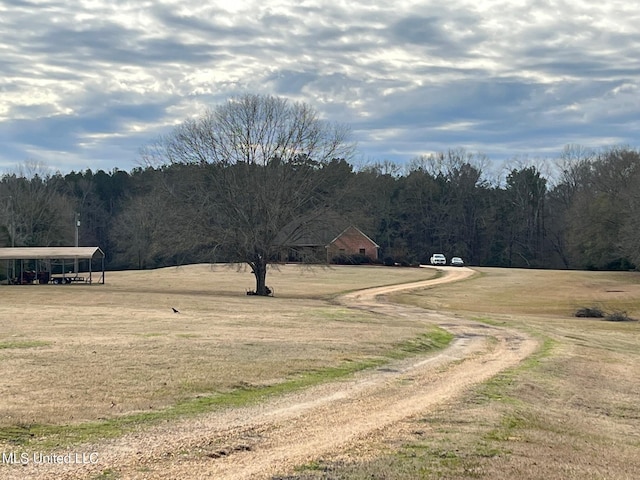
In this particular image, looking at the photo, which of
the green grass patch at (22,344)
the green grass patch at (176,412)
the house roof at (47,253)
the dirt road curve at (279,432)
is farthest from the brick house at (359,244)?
the dirt road curve at (279,432)

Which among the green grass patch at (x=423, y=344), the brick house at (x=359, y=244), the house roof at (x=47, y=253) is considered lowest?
the green grass patch at (x=423, y=344)

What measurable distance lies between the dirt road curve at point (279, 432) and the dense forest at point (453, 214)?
164 ft

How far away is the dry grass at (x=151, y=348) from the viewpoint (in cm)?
1132

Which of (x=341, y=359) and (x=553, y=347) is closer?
(x=341, y=359)

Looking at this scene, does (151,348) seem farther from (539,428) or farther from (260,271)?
(260,271)

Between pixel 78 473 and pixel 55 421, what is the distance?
8.06 ft

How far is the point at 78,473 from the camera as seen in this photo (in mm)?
7516

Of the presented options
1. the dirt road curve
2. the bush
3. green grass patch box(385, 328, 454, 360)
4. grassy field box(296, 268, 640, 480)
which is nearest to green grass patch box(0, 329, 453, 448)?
the dirt road curve

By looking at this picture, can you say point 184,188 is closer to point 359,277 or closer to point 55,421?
point 359,277

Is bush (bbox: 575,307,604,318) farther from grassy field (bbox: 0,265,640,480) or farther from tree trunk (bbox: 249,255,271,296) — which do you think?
tree trunk (bbox: 249,255,271,296)

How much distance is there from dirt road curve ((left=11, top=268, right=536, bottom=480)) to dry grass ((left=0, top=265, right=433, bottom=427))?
52.5 inches

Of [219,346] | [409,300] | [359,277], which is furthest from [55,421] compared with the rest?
[359,277]

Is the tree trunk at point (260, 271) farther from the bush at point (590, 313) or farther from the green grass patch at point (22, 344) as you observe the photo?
the green grass patch at point (22, 344)

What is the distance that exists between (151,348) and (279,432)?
7.93 metres
